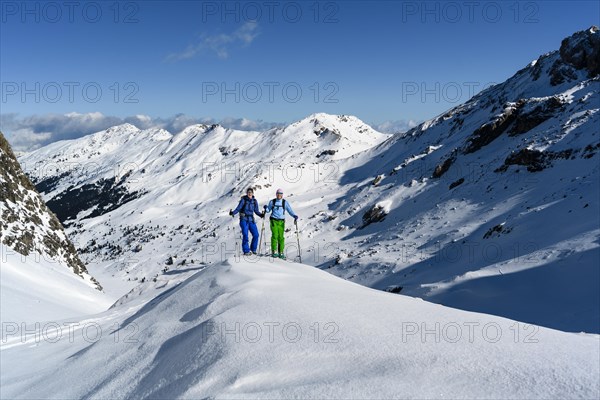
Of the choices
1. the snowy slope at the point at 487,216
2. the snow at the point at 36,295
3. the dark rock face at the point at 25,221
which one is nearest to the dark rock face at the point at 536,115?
the snowy slope at the point at 487,216

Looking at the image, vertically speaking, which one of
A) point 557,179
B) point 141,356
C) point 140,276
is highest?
point 557,179

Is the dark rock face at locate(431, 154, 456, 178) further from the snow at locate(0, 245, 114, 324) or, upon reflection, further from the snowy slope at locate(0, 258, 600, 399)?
the snowy slope at locate(0, 258, 600, 399)

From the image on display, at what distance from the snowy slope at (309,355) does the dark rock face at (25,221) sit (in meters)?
19.3

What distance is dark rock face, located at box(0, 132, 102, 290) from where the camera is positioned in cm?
2428

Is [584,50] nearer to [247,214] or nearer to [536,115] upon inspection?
[536,115]

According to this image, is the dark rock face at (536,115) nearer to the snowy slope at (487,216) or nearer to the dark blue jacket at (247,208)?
the snowy slope at (487,216)

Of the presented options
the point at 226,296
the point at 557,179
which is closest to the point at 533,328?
the point at 226,296

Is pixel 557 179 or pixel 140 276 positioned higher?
pixel 557 179

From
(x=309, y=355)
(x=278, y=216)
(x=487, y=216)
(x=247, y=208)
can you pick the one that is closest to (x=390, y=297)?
(x=309, y=355)

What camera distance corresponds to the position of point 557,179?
25656 millimetres

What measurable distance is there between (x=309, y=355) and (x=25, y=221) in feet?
98.9

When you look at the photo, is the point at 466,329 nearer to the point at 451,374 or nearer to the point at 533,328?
the point at 533,328

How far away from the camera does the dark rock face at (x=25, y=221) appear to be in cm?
2428

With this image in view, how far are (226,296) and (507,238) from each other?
18.4 metres
